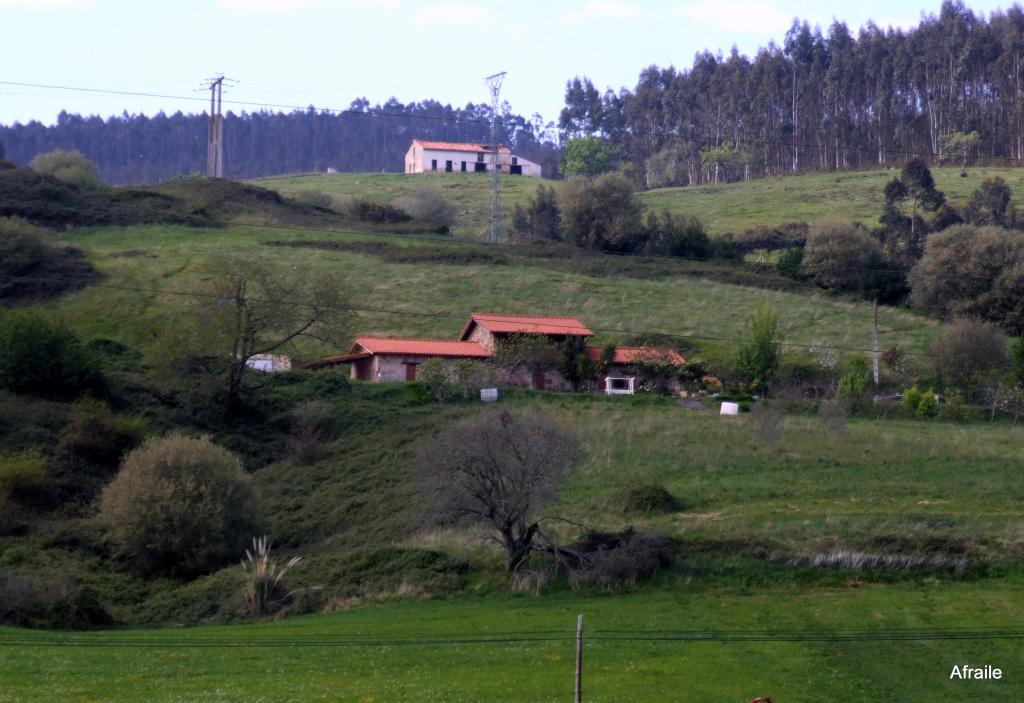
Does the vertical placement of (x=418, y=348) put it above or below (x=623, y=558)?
above

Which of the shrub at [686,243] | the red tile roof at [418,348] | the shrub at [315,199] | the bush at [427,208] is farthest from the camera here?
the shrub at [315,199]

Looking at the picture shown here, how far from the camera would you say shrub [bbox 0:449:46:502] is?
38.6m

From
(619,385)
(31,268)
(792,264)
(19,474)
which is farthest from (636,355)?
(31,268)

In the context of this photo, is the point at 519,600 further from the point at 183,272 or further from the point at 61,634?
the point at 183,272

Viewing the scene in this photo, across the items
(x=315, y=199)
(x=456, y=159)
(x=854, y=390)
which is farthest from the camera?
(x=456, y=159)

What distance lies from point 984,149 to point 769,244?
1791 inches

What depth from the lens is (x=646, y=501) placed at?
114ft

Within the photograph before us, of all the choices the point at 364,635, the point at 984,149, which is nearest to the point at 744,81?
the point at 984,149

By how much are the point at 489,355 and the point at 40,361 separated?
20.0m

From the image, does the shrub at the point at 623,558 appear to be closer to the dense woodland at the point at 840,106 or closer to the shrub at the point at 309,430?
the shrub at the point at 309,430

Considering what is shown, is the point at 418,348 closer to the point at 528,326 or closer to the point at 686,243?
the point at 528,326

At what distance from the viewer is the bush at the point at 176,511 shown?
113 feet

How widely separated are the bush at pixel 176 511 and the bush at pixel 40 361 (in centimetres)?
1403

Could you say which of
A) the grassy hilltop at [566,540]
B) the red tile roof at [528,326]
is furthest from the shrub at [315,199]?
the red tile roof at [528,326]
